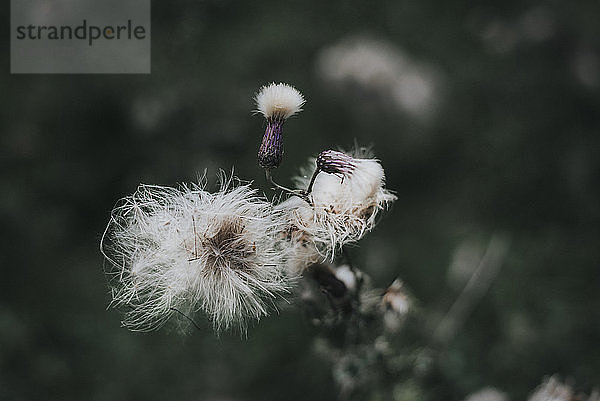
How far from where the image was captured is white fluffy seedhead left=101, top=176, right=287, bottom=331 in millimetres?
2156

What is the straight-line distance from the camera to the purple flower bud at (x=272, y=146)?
2119mm

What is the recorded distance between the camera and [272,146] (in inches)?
83.5

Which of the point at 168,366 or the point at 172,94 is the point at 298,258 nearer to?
the point at 168,366

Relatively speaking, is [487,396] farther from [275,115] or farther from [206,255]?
[275,115]

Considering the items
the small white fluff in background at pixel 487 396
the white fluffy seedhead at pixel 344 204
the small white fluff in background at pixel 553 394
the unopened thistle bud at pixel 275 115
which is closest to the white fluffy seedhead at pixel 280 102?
the unopened thistle bud at pixel 275 115

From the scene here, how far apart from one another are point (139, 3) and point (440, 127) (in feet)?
7.08

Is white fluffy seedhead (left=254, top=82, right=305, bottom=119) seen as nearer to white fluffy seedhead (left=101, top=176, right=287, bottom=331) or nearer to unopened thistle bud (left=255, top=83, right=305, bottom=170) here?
unopened thistle bud (left=255, top=83, right=305, bottom=170)

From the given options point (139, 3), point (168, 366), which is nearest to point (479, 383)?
point (168, 366)

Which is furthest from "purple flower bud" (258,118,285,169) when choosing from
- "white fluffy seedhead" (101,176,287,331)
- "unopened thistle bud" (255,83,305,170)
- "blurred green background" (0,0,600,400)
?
"blurred green background" (0,0,600,400)

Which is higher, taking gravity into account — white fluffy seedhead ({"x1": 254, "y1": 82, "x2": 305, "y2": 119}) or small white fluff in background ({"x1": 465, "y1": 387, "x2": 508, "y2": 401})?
white fluffy seedhead ({"x1": 254, "y1": 82, "x2": 305, "y2": 119})

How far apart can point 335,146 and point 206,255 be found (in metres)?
2.45

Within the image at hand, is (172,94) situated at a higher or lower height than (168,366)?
higher

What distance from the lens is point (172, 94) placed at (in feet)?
14.1

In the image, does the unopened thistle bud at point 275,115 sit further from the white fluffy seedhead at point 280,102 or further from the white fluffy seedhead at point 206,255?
the white fluffy seedhead at point 206,255
